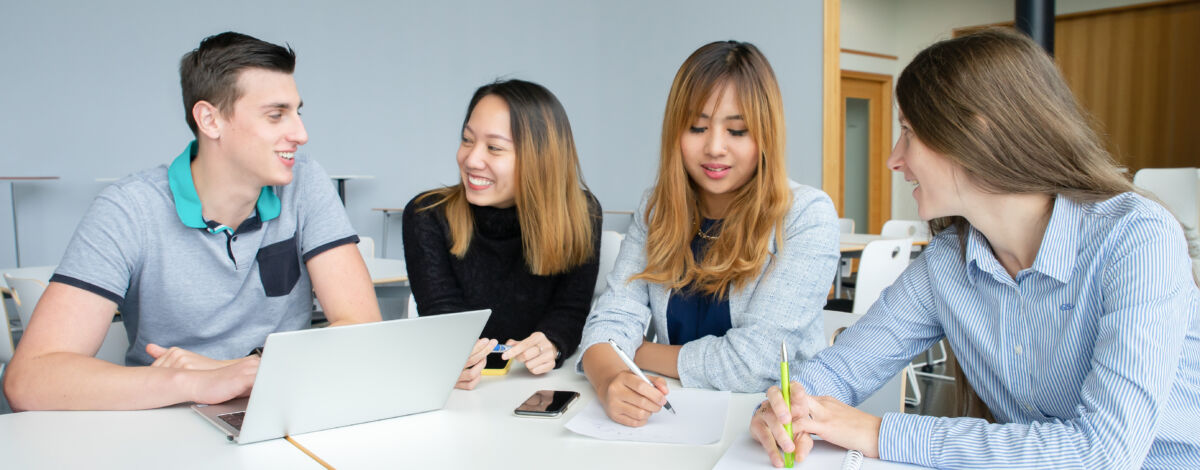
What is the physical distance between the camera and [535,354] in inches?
53.3

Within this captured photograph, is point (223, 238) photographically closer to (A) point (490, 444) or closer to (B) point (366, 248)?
(A) point (490, 444)

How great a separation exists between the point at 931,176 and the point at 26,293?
2.30 meters

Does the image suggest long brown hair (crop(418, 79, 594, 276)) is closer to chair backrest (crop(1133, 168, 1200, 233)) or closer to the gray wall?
the gray wall

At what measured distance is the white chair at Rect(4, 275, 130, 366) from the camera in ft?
5.13

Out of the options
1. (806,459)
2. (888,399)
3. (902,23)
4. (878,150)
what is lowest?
(888,399)

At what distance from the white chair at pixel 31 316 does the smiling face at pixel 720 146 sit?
1147 mm

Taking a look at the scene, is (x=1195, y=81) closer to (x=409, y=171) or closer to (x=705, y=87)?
(x=409, y=171)

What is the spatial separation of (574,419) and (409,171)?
542cm

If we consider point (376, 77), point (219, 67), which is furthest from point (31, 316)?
point (376, 77)

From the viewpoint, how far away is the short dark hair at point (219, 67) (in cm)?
147

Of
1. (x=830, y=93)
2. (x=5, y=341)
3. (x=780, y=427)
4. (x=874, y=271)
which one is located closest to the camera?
(x=780, y=427)

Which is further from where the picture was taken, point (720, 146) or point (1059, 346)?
point (720, 146)

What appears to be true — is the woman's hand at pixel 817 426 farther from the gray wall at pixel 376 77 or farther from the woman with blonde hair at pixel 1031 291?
the gray wall at pixel 376 77

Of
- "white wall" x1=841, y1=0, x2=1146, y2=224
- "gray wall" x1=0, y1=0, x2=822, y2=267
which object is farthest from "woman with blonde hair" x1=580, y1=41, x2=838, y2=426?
"white wall" x1=841, y1=0, x2=1146, y2=224
